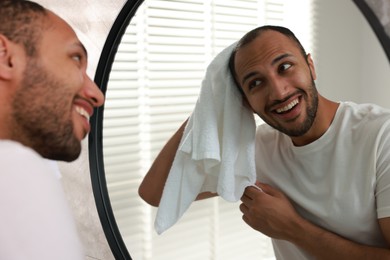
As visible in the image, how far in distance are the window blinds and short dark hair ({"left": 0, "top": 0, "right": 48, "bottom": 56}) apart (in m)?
0.26

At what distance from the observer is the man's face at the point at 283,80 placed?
668mm

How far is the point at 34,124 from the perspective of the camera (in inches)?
25.1

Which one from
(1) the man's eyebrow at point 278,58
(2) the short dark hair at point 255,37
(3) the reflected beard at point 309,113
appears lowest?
(3) the reflected beard at point 309,113

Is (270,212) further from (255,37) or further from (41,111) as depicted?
(41,111)

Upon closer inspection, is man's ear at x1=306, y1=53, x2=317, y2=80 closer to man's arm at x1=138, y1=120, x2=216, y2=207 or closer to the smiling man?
the smiling man

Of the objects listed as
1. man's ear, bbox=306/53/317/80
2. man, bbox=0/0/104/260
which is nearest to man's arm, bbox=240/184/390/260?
man's ear, bbox=306/53/317/80

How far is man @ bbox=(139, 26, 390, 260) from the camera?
629 mm

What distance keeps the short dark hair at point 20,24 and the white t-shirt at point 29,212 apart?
0.15 meters

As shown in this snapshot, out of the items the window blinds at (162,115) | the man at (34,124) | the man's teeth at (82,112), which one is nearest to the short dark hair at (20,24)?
the man at (34,124)

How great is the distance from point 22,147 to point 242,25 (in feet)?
1.36

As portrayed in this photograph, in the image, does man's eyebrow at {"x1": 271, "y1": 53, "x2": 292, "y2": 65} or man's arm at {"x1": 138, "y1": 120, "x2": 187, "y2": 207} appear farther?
man's arm at {"x1": 138, "y1": 120, "x2": 187, "y2": 207}

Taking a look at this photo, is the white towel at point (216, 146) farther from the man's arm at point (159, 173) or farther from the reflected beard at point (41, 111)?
the reflected beard at point (41, 111)

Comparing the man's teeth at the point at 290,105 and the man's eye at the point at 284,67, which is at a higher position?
the man's eye at the point at 284,67

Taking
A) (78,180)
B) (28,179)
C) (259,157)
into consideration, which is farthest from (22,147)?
(259,157)
